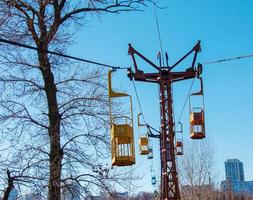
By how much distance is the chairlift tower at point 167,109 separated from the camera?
59.1 feet

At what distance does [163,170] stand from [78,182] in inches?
297

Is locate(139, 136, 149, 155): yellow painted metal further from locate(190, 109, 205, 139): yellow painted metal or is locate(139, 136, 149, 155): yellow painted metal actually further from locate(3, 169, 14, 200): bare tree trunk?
locate(3, 169, 14, 200): bare tree trunk

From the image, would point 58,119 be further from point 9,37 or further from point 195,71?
point 195,71

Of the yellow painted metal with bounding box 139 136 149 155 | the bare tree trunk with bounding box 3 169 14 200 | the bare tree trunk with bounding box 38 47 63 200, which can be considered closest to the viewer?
the bare tree trunk with bounding box 3 169 14 200

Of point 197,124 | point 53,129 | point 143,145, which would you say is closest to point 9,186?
point 53,129

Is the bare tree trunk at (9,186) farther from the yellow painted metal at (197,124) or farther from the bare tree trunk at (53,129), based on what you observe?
the yellow painted metal at (197,124)

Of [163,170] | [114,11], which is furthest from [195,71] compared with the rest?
[114,11]

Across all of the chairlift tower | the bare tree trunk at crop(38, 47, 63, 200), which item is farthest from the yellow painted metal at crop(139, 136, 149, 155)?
the bare tree trunk at crop(38, 47, 63, 200)

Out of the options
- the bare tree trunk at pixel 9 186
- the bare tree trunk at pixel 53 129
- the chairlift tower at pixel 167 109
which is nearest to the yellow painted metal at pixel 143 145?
the chairlift tower at pixel 167 109

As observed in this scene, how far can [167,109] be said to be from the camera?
1928 cm

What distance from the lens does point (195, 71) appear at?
56.2 ft

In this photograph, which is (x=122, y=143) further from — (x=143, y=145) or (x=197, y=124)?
(x=143, y=145)

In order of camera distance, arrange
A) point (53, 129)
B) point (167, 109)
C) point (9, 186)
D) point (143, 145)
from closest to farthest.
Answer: point (9, 186) < point (53, 129) < point (167, 109) < point (143, 145)

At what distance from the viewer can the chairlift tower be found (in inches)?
709
